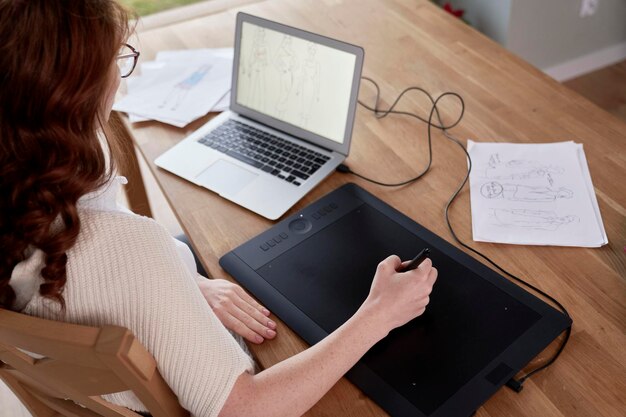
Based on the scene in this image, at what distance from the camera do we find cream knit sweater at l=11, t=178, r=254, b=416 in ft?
2.38

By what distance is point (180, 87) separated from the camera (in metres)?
1.47

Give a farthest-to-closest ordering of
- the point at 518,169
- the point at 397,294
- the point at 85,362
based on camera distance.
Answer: the point at 518,169
the point at 397,294
the point at 85,362

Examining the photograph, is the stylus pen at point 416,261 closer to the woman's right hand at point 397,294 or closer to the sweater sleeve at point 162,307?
the woman's right hand at point 397,294

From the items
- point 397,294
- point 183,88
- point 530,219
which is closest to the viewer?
point 397,294

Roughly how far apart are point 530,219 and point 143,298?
699 mm

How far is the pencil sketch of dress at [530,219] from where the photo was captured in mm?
1052

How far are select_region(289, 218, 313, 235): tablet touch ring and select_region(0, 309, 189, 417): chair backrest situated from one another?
379mm

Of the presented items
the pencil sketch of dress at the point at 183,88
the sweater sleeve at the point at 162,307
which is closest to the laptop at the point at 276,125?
the pencil sketch of dress at the point at 183,88

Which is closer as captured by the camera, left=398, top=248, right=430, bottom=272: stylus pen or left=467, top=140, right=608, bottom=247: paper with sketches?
left=398, top=248, right=430, bottom=272: stylus pen

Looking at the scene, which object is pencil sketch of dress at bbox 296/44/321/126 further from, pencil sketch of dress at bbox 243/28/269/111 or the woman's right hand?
the woman's right hand

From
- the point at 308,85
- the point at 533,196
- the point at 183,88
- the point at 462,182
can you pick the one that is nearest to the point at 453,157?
the point at 462,182

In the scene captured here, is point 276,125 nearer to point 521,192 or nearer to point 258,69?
point 258,69

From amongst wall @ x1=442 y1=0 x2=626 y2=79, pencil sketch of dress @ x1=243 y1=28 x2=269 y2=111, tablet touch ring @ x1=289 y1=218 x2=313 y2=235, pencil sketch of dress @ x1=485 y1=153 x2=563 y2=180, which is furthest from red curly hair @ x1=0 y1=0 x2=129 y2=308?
wall @ x1=442 y1=0 x2=626 y2=79

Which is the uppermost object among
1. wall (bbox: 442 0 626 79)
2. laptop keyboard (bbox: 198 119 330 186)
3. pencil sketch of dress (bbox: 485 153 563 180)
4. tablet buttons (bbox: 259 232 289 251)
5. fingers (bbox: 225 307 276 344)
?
laptop keyboard (bbox: 198 119 330 186)
